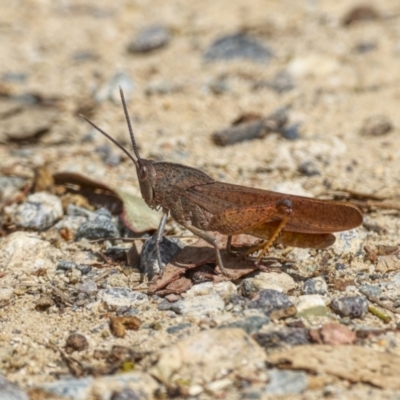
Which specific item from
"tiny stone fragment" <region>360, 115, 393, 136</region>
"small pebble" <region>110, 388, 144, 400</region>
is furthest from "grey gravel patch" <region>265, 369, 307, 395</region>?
"tiny stone fragment" <region>360, 115, 393, 136</region>

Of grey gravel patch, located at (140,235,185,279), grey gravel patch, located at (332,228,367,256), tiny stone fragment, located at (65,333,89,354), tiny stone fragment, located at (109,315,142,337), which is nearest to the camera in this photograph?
tiny stone fragment, located at (65,333,89,354)

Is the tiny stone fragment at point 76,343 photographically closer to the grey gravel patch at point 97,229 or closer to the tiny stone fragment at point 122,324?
the tiny stone fragment at point 122,324

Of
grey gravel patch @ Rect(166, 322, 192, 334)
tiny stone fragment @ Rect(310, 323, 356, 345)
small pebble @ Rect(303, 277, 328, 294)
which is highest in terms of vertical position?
tiny stone fragment @ Rect(310, 323, 356, 345)

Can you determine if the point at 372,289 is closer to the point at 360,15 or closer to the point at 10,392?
the point at 10,392

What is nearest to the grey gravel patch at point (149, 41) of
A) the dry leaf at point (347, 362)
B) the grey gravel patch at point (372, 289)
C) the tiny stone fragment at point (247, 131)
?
the tiny stone fragment at point (247, 131)

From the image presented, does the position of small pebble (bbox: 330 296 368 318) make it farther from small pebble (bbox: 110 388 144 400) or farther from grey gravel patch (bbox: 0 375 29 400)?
grey gravel patch (bbox: 0 375 29 400)

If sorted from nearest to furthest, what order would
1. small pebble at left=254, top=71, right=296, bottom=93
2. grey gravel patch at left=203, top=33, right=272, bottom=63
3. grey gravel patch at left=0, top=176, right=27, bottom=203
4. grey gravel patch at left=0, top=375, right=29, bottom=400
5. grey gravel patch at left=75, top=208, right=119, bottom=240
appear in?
grey gravel patch at left=0, top=375, right=29, bottom=400 → grey gravel patch at left=75, top=208, right=119, bottom=240 → grey gravel patch at left=0, top=176, right=27, bottom=203 → small pebble at left=254, top=71, right=296, bottom=93 → grey gravel patch at left=203, top=33, right=272, bottom=63

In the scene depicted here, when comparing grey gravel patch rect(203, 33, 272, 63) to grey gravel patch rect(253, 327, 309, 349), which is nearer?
grey gravel patch rect(253, 327, 309, 349)

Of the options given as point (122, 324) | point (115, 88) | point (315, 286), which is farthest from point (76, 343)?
point (115, 88)
